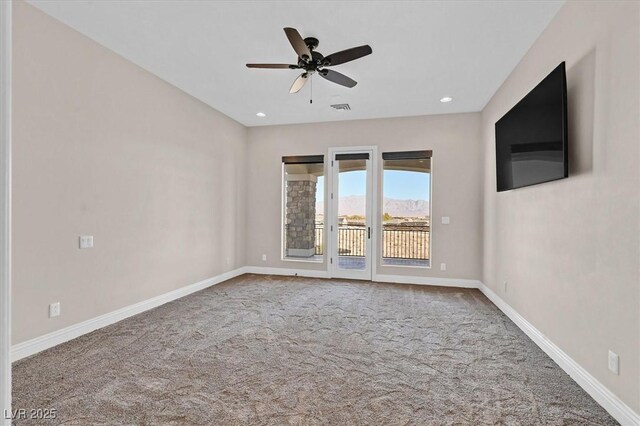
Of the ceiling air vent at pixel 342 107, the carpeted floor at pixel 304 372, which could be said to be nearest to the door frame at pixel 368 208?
the ceiling air vent at pixel 342 107

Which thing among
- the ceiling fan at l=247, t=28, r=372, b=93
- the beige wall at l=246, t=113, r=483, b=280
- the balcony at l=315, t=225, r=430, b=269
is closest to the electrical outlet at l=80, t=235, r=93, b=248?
the ceiling fan at l=247, t=28, r=372, b=93

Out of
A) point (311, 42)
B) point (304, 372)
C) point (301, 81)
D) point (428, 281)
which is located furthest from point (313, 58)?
point (428, 281)

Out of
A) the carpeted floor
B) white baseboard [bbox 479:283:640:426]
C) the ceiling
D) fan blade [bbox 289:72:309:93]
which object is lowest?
the carpeted floor

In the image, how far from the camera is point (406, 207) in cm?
562

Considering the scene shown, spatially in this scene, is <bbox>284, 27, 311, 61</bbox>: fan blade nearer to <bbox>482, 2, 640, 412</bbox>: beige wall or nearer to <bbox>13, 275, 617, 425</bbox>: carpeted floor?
<bbox>482, 2, 640, 412</bbox>: beige wall

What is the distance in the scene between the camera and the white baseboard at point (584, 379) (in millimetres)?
1879

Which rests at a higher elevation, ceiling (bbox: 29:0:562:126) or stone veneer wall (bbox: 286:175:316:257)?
ceiling (bbox: 29:0:562:126)

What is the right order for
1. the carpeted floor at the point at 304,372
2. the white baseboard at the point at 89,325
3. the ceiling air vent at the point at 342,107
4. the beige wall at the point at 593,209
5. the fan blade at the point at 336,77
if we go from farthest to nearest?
the ceiling air vent at the point at 342,107 < the fan blade at the point at 336,77 < the white baseboard at the point at 89,325 < the carpeted floor at the point at 304,372 < the beige wall at the point at 593,209

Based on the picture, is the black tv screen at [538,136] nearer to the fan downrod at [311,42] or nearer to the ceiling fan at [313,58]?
the ceiling fan at [313,58]

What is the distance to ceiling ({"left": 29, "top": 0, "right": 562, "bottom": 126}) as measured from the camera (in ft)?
8.82

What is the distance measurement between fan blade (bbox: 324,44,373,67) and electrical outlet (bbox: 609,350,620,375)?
107 inches

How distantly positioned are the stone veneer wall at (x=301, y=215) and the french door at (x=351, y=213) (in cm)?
40

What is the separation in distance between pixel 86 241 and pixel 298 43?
269 centimetres

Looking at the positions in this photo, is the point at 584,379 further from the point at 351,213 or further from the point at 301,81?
the point at 351,213
